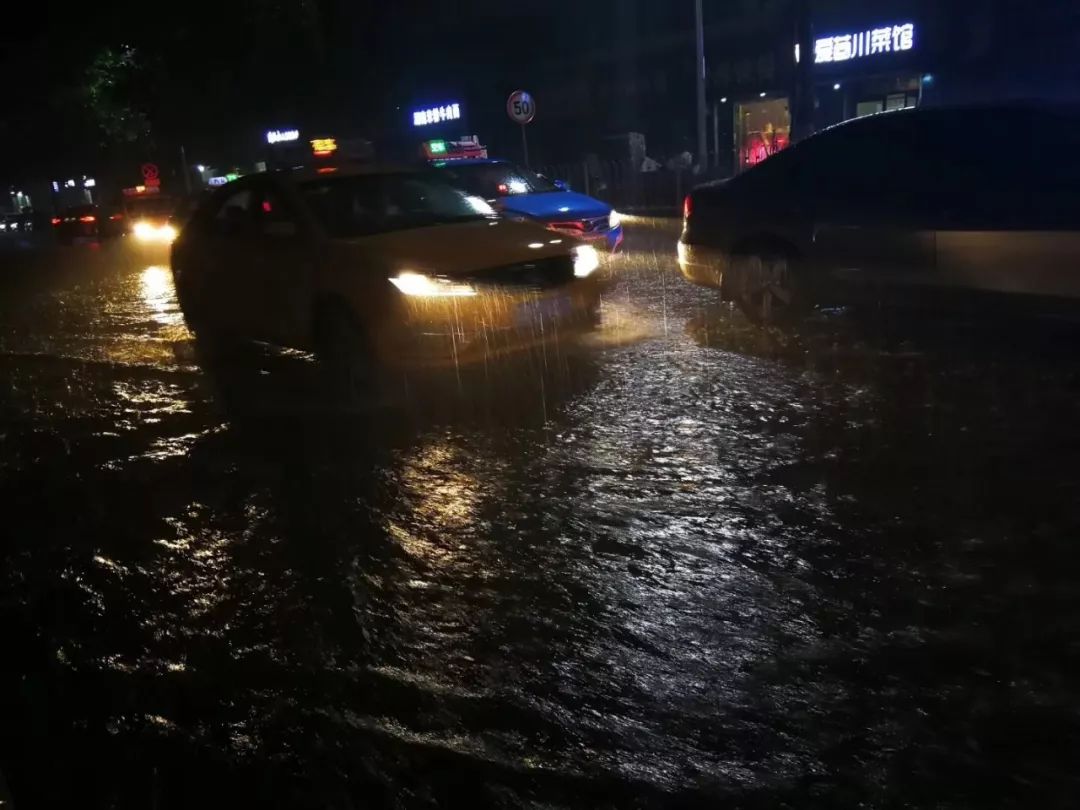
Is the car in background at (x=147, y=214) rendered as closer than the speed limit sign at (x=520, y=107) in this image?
No

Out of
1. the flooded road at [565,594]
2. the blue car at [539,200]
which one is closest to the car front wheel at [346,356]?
the flooded road at [565,594]

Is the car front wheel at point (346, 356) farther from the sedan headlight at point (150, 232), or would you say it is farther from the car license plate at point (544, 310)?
the sedan headlight at point (150, 232)

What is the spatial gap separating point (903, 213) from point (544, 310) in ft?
9.34

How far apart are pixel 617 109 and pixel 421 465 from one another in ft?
106

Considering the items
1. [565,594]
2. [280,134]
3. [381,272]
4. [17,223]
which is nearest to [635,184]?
[280,134]

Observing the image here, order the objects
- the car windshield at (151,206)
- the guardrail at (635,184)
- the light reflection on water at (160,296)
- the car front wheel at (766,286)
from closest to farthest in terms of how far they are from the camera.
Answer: the car front wheel at (766,286), the light reflection on water at (160,296), the guardrail at (635,184), the car windshield at (151,206)

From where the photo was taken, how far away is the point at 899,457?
5102mm

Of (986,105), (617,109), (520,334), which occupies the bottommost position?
(520,334)

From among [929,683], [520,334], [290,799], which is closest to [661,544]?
[929,683]

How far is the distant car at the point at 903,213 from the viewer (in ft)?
21.8

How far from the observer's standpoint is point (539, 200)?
40.2ft

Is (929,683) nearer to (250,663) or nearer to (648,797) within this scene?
(648,797)

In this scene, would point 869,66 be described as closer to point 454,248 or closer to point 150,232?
point 150,232

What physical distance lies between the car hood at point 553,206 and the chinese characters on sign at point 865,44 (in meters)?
15.4
